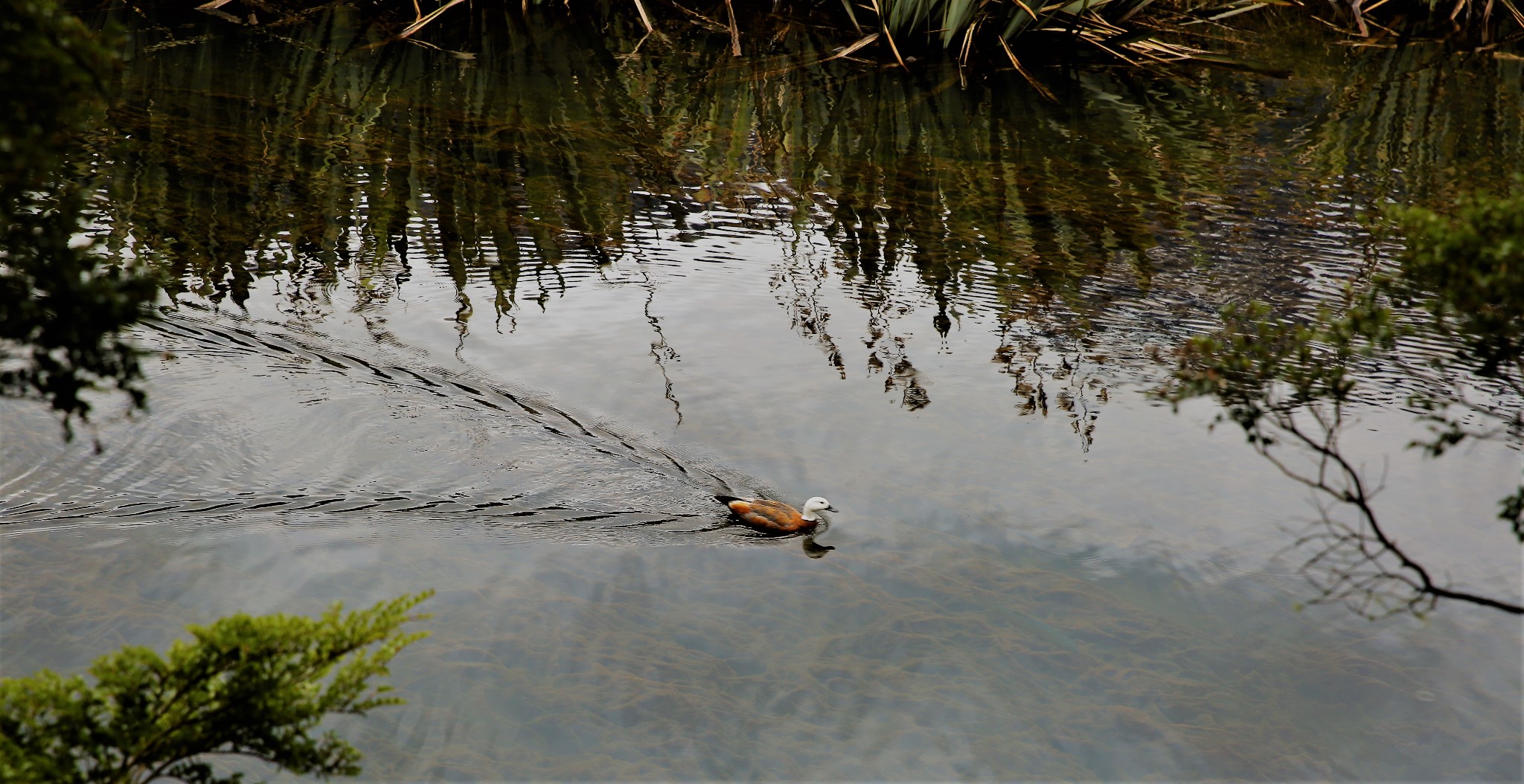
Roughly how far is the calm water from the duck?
2.9 inches

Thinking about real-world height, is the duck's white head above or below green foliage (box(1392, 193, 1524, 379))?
below

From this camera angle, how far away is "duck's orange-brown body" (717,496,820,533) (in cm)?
509

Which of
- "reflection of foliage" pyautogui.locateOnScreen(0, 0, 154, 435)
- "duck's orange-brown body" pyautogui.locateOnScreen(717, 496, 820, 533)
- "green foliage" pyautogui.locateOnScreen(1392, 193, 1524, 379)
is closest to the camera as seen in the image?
"reflection of foliage" pyautogui.locateOnScreen(0, 0, 154, 435)

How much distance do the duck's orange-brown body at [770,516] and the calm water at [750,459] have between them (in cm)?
7

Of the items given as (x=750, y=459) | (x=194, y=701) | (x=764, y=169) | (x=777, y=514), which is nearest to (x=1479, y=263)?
(x=777, y=514)

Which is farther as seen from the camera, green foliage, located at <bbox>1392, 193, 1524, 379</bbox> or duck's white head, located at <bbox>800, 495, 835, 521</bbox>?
duck's white head, located at <bbox>800, 495, 835, 521</bbox>

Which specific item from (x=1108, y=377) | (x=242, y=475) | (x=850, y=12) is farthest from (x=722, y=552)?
(x=850, y=12)

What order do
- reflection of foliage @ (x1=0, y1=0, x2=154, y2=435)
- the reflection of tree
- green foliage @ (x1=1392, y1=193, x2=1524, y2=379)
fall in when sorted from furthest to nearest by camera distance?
the reflection of tree
green foliage @ (x1=1392, y1=193, x2=1524, y2=379)
reflection of foliage @ (x1=0, y1=0, x2=154, y2=435)

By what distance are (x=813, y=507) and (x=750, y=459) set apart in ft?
2.20

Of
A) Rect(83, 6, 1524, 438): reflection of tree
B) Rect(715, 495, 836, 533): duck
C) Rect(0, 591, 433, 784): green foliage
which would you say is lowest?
Rect(715, 495, 836, 533): duck

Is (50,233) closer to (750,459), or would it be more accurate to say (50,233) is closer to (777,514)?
(777,514)

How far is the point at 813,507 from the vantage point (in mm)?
5219

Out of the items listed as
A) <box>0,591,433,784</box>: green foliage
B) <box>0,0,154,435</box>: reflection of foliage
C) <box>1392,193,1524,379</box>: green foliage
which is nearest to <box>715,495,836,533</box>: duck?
<box>0,591,433,784</box>: green foliage

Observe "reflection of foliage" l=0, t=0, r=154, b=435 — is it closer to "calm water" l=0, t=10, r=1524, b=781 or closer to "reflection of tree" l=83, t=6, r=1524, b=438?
"calm water" l=0, t=10, r=1524, b=781
